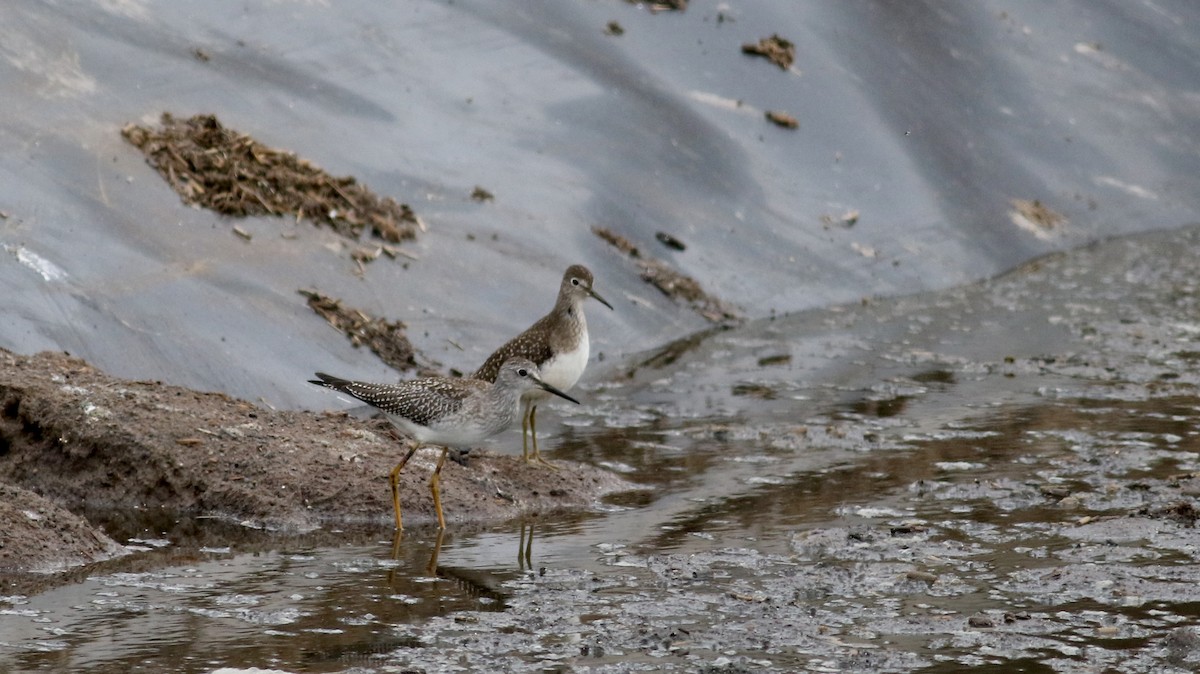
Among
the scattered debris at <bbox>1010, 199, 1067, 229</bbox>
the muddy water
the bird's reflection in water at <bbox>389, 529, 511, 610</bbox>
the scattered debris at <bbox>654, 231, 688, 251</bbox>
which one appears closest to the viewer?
the muddy water

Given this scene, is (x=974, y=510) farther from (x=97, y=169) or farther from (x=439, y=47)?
(x=439, y=47)

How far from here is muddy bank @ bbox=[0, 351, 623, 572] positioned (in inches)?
343

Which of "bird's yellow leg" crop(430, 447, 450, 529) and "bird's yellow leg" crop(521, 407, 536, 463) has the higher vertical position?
"bird's yellow leg" crop(521, 407, 536, 463)

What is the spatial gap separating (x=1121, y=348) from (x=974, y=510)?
17.3 feet

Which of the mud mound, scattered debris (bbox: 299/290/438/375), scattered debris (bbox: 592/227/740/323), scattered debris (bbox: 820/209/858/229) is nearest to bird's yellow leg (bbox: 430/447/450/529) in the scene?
the mud mound

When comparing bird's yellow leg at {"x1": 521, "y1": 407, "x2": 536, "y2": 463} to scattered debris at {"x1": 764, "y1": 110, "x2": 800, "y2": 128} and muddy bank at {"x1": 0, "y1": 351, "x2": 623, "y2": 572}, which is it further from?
scattered debris at {"x1": 764, "y1": 110, "x2": 800, "y2": 128}

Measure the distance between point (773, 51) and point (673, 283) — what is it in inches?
163

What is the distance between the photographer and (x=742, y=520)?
29.0ft

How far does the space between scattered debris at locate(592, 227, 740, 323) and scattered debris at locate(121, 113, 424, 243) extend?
1.95 metres

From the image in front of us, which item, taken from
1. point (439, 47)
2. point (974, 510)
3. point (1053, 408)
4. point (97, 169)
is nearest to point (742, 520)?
point (974, 510)

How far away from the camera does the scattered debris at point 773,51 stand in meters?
17.1

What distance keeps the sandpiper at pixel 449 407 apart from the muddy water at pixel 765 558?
0.50 meters

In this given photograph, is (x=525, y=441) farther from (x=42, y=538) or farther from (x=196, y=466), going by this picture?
(x=42, y=538)

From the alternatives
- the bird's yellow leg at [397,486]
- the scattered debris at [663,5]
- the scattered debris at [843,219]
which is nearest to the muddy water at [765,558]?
the bird's yellow leg at [397,486]
